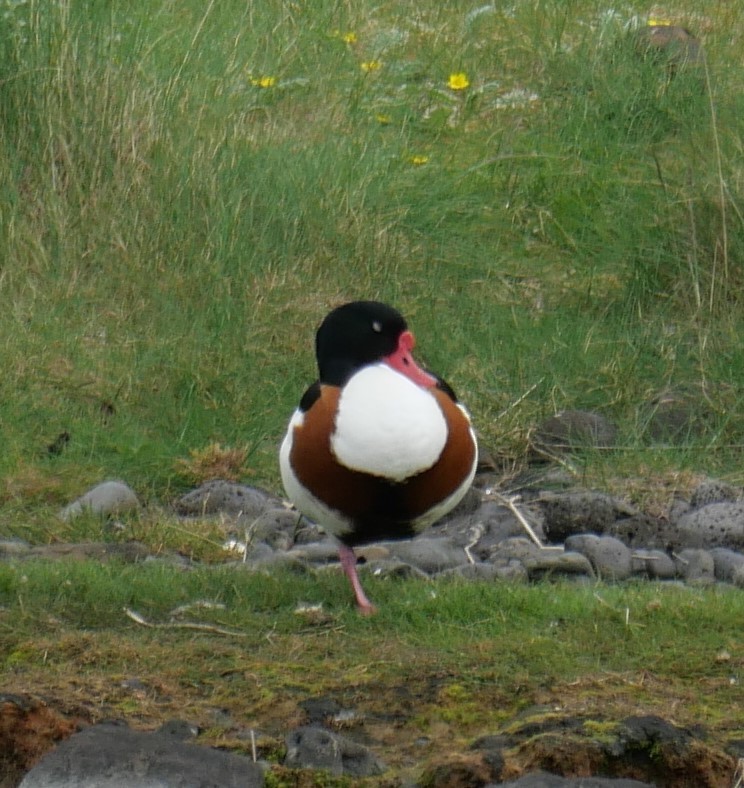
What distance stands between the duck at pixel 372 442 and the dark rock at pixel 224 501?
1.14 m

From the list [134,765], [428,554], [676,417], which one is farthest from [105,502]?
[134,765]

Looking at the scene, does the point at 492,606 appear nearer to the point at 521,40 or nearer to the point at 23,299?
the point at 23,299

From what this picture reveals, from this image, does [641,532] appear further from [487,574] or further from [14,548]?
[14,548]

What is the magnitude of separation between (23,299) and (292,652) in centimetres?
363

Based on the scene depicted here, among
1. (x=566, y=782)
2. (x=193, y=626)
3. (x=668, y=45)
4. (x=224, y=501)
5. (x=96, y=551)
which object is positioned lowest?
(x=224, y=501)

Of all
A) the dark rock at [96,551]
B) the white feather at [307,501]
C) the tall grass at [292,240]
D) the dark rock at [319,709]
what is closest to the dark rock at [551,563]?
the white feather at [307,501]

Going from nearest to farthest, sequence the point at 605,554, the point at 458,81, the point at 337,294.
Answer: the point at 605,554, the point at 337,294, the point at 458,81

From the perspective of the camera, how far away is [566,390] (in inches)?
267

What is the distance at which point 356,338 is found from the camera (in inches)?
182

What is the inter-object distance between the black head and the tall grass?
1607 millimetres

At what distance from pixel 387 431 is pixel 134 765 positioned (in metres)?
1.55

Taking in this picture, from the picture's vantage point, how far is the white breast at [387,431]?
4281 millimetres

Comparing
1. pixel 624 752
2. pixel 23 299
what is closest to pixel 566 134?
pixel 23 299

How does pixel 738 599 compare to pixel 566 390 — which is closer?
pixel 738 599
